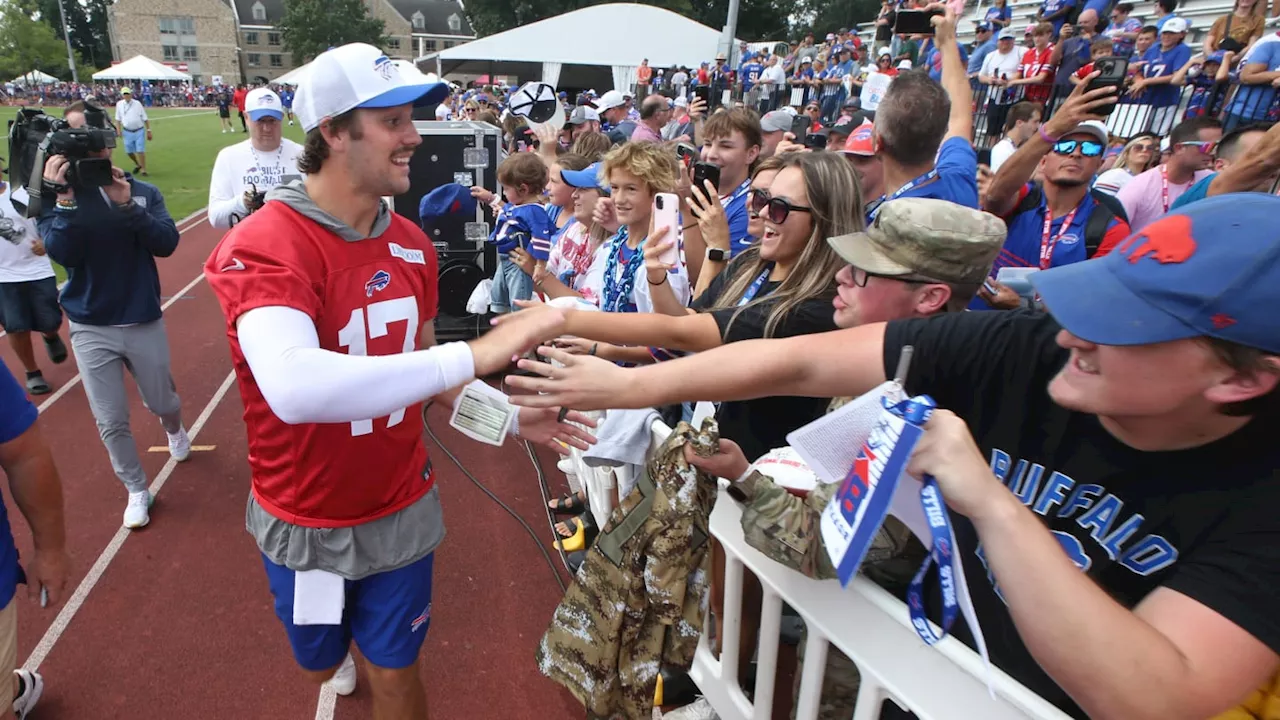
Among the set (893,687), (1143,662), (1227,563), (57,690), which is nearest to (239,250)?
(893,687)

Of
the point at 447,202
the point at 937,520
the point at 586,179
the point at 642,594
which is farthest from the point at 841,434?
the point at 447,202

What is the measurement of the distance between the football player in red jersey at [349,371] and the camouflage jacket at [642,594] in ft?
1.27

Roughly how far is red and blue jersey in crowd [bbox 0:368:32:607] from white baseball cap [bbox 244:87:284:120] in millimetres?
3145

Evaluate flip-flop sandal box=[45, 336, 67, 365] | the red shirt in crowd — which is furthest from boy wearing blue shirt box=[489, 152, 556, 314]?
the red shirt in crowd

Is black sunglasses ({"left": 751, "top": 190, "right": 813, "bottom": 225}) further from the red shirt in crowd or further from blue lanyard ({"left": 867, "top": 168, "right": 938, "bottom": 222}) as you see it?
the red shirt in crowd

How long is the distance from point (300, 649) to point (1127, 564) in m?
Answer: 2.33

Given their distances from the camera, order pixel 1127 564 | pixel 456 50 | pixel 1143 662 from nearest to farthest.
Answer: pixel 1143 662 < pixel 1127 564 < pixel 456 50

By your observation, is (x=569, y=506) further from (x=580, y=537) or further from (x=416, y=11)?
(x=416, y=11)

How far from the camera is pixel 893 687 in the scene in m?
1.55

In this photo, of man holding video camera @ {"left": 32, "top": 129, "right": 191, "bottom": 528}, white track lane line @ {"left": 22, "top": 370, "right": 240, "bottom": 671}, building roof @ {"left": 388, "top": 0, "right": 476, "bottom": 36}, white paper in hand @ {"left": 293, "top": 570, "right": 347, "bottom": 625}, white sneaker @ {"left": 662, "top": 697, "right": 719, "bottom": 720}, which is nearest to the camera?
white paper in hand @ {"left": 293, "top": 570, "right": 347, "bottom": 625}

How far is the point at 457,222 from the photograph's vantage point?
22.0ft

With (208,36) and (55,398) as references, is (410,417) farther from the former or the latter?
(208,36)

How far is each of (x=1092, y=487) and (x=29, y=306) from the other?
271 inches

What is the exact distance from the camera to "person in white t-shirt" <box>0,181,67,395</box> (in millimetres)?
4879
